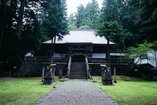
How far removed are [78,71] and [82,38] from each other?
A: 1248 cm

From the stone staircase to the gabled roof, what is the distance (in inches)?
219

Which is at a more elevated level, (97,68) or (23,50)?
(23,50)

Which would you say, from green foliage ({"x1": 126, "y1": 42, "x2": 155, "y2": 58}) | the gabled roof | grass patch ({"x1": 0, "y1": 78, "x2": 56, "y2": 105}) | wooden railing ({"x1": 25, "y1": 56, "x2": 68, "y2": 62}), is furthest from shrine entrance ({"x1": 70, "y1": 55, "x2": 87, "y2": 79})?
grass patch ({"x1": 0, "y1": 78, "x2": 56, "y2": 105})

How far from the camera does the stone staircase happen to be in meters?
32.4

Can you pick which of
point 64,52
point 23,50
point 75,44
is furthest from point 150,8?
point 64,52

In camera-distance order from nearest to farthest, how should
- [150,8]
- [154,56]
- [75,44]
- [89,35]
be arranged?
[150,8]
[75,44]
[154,56]
[89,35]

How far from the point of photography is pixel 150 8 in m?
11.8

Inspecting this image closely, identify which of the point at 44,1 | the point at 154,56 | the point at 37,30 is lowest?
the point at 154,56

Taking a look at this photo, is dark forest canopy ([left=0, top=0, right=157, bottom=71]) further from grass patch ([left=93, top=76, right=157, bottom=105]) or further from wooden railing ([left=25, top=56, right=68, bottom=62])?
grass patch ([left=93, top=76, right=157, bottom=105])

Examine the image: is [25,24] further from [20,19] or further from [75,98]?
[75,98]

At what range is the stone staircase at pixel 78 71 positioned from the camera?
106 ft

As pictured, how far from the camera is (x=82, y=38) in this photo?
4597 cm

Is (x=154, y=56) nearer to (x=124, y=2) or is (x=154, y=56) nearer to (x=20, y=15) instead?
(x=124, y=2)

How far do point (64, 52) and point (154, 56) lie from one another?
43.7ft
